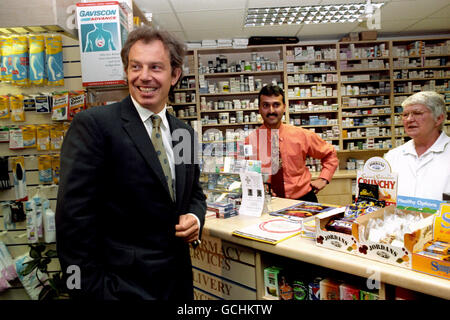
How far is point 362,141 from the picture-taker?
694cm

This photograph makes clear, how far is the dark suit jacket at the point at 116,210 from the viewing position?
1.17m

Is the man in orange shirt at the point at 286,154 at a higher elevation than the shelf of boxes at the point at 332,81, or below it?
below

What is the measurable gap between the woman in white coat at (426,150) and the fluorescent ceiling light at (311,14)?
334 centimetres

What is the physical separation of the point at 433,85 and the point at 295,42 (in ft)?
10.4

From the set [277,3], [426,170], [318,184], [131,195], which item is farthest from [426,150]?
[277,3]

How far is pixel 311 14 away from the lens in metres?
5.54

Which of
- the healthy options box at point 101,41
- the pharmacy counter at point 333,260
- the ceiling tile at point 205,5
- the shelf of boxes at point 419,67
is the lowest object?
the pharmacy counter at point 333,260

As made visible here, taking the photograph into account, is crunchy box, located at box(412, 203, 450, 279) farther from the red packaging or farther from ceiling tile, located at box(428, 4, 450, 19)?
ceiling tile, located at box(428, 4, 450, 19)

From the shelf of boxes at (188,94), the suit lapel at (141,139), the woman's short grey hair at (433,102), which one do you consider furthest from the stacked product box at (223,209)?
the shelf of boxes at (188,94)

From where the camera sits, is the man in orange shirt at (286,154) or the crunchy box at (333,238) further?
the man in orange shirt at (286,154)

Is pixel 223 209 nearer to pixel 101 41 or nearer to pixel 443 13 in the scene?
pixel 101 41

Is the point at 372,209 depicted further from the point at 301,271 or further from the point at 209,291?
the point at 209,291

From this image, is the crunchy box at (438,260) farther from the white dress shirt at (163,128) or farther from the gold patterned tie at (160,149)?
the gold patterned tie at (160,149)

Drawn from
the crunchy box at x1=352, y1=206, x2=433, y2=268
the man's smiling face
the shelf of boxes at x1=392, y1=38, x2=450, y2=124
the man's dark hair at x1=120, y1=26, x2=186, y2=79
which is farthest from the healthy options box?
the shelf of boxes at x1=392, y1=38, x2=450, y2=124
